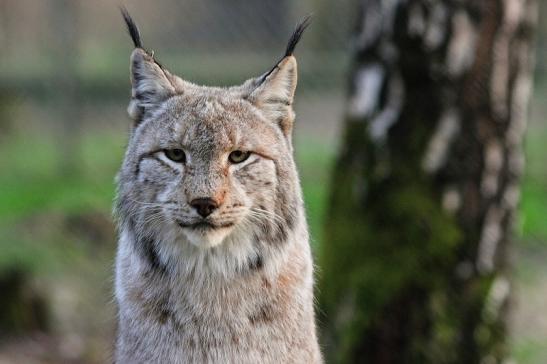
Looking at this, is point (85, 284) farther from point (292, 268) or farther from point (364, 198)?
point (292, 268)

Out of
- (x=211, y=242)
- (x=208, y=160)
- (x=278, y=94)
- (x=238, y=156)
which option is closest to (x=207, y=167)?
(x=208, y=160)

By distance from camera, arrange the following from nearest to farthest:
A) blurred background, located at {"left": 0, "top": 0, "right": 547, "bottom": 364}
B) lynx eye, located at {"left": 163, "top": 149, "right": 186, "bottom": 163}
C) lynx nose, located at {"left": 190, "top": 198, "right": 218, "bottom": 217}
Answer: lynx nose, located at {"left": 190, "top": 198, "right": 218, "bottom": 217} < lynx eye, located at {"left": 163, "top": 149, "right": 186, "bottom": 163} < blurred background, located at {"left": 0, "top": 0, "right": 547, "bottom": 364}

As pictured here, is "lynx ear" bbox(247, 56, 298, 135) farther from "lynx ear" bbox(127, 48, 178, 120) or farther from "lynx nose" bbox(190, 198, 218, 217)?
"lynx nose" bbox(190, 198, 218, 217)

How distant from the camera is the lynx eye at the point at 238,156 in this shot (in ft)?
12.9

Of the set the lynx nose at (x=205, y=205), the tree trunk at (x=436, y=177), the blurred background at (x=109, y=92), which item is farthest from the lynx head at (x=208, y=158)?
the blurred background at (x=109, y=92)

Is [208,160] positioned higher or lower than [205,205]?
higher

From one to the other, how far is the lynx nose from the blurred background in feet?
15.7

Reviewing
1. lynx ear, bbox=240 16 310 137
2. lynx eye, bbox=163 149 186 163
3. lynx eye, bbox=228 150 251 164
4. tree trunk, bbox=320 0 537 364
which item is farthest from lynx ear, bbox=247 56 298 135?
tree trunk, bbox=320 0 537 364

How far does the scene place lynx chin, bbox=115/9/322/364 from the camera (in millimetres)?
3949

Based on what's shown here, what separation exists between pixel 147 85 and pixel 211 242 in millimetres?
747

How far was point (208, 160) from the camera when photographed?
3.87m

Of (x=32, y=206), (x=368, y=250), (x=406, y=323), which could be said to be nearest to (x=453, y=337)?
(x=406, y=323)

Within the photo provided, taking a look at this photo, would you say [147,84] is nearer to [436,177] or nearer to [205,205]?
[205,205]

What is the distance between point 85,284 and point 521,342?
3.52 m
